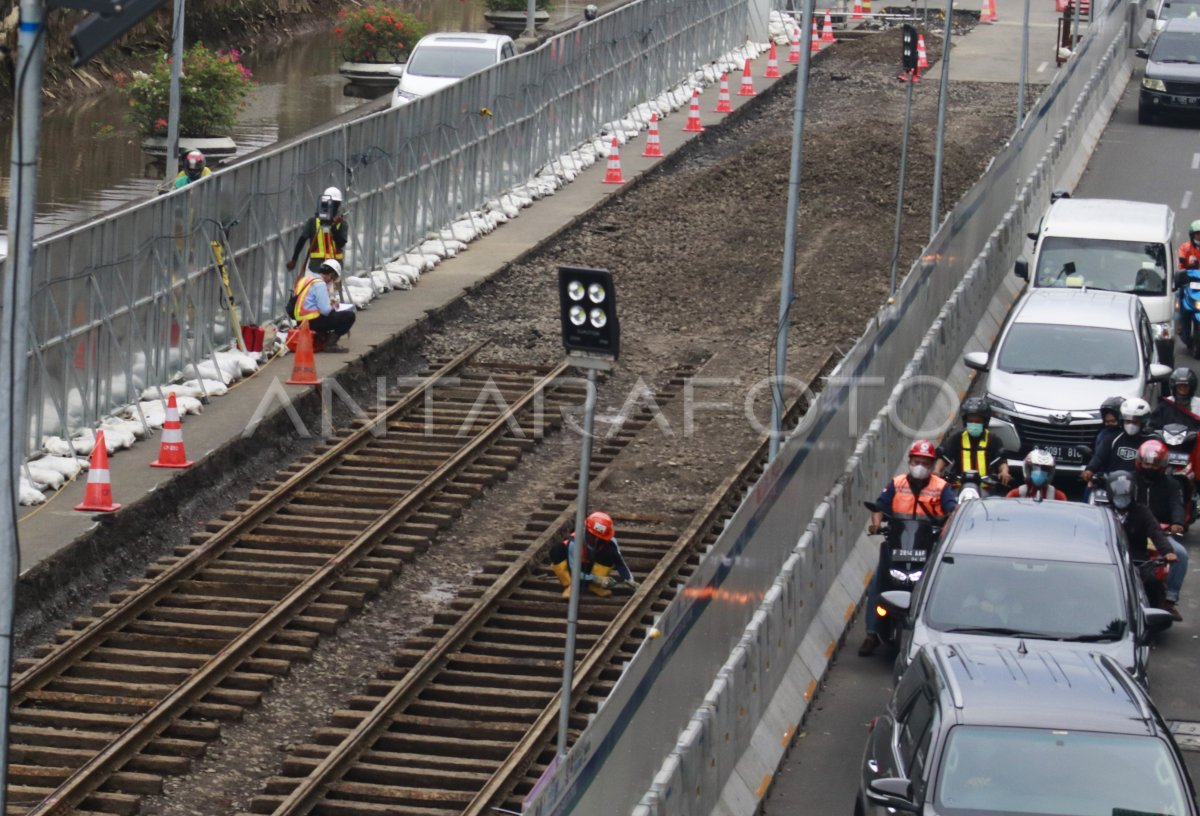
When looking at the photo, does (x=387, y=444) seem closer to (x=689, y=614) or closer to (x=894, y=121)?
(x=689, y=614)

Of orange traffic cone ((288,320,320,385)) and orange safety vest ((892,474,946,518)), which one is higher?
orange safety vest ((892,474,946,518))

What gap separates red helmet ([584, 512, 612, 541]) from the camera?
17.5 m

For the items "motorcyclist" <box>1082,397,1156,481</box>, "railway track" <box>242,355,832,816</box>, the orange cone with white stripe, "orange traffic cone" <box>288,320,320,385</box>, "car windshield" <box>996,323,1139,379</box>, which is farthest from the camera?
the orange cone with white stripe

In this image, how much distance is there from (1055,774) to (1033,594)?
3.32 meters

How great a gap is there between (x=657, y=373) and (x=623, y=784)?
1500 cm

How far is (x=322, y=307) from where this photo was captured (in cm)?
2458

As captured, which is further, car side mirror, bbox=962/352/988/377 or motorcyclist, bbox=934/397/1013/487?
car side mirror, bbox=962/352/988/377

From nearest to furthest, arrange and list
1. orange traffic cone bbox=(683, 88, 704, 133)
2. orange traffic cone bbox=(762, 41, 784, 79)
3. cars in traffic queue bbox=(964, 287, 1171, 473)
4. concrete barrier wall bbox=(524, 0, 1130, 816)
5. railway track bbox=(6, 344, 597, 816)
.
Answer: concrete barrier wall bbox=(524, 0, 1130, 816) → railway track bbox=(6, 344, 597, 816) → cars in traffic queue bbox=(964, 287, 1171, 473) → orange traffic cone bbox=(683, 88, 704, 133) → orange traffic cone bbox=(762, 41, 784, 79)

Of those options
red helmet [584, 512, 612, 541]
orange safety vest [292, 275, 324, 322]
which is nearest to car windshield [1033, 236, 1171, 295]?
orange safety vest [292, 275, 324, 322]

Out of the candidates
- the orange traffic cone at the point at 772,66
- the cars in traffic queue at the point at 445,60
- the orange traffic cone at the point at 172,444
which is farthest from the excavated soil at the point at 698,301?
the cars in traffic queue at the point at 445,60

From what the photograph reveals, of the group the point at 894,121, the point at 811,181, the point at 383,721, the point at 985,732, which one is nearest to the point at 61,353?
the point at 383,721

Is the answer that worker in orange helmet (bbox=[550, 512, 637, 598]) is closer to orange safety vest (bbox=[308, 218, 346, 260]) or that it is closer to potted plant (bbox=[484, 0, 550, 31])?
orange safety vest (bbox=[308, 218, 346, 260])

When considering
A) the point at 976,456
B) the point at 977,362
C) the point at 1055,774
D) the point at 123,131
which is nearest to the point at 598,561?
the point at 976,456

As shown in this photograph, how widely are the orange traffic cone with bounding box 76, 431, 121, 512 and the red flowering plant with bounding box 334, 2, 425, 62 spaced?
106 feet
